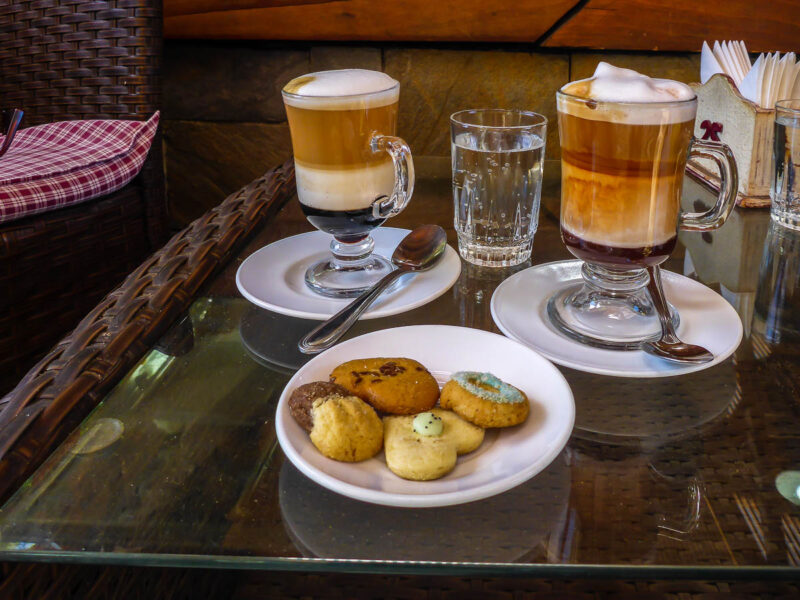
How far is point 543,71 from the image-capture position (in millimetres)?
1776

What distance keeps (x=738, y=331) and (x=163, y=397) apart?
54 centimetres

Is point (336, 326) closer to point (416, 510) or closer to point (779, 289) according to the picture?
point (416, 510)

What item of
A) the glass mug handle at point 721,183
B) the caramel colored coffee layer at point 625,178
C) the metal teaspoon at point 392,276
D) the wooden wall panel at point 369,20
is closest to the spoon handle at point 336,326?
the metal teaspoon at point 392,276

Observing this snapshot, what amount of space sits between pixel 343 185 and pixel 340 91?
103mm

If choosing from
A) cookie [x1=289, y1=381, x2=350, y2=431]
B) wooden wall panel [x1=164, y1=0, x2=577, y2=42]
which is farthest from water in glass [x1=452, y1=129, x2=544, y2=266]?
wooden wall panel [x1=164, y1=0, x2=577, y2=42]

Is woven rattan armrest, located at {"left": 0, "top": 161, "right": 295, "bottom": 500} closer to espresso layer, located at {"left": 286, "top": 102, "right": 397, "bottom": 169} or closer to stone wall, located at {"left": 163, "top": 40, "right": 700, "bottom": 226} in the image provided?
espresso layer, located at {"left": 286, "top": 102, "right": 397, "bottom": 169}

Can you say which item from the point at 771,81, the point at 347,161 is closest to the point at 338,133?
the point at 347,161

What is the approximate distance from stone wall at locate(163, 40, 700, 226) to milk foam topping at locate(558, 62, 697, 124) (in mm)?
1129

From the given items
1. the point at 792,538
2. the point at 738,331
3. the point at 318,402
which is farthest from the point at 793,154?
the point at 318,402

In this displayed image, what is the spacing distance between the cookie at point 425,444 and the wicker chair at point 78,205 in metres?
0.83

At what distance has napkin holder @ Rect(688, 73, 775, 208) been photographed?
1.04m

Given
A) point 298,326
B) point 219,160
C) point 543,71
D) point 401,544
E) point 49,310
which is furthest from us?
point 219,160

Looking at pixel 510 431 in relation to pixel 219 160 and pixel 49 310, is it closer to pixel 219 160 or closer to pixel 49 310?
pixel 49 310

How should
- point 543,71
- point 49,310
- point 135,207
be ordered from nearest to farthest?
1. point 49,310
2. point 135,207
3. point 543,71
